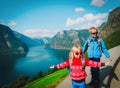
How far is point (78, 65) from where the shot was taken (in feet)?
17.6

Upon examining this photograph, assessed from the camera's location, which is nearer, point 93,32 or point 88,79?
point 93,32

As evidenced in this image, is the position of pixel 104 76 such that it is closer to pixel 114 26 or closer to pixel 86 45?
pixel 86 45

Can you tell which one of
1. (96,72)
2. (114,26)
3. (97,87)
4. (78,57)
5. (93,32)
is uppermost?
(114,26)

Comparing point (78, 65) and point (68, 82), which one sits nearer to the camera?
point (78, 65)

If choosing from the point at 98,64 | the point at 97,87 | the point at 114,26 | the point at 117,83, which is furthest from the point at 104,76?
the point at 114,26

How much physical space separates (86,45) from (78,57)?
5.60ft

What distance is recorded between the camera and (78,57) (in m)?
5.33

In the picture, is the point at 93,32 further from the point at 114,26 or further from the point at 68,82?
the point at 114,26

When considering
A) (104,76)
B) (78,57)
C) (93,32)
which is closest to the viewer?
(78,57)

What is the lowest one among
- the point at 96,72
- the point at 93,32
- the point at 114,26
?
the point at 96,72

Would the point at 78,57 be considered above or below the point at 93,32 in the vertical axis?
below

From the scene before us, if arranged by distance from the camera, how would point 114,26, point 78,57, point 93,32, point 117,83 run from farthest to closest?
point 114,26
point 117,83
point 93,32
point 78,57

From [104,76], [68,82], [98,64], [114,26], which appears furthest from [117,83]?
[114,26]

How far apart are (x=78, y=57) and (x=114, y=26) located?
123 metres
